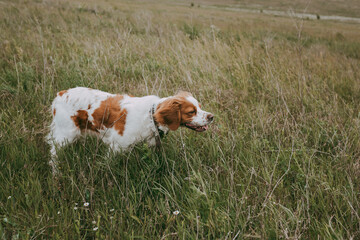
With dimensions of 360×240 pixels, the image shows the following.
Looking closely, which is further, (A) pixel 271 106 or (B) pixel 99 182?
(A) pixel 271 106

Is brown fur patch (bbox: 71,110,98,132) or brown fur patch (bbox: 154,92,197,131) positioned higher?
brown fur patch (bbox: 154,92,197,131)

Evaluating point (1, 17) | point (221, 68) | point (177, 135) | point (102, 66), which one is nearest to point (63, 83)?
point (102, 66)

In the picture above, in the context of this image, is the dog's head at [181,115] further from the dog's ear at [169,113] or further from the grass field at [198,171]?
the grass field at [198,171]

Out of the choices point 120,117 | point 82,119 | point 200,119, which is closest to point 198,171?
point 200,119

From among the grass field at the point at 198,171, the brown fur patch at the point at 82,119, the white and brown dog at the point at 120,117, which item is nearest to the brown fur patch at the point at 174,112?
the white and brown dog at the point at 120,117

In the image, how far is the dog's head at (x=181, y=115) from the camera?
2.00 metres

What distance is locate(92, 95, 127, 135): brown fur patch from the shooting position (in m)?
2.13

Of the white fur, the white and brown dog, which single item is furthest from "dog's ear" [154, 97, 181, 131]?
the white fur

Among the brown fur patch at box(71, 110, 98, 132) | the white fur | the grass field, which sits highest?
the white fur

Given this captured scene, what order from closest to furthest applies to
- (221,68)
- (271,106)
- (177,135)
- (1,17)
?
1. (177,135)
2. (271,106)
3. (221,68)
4. (1,17)

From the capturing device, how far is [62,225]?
147 centimetres

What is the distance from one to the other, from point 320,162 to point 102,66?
308 cm

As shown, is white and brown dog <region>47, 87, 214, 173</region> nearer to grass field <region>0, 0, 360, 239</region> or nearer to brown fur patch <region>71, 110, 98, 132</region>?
brown fur patch <region>71, 110, 98, 132</region>

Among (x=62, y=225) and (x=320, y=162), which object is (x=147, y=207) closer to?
(x=62, y=225)
